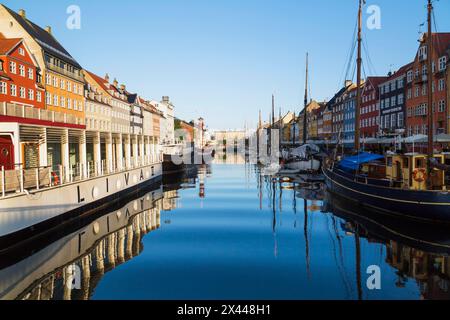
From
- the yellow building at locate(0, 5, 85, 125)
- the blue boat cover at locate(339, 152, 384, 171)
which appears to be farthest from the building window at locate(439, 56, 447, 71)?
the yellow building at locate(0, 5, 85, 125)

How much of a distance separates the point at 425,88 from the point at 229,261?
49976 mm

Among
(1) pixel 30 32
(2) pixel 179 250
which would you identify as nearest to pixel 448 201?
(2) pixel 179 250

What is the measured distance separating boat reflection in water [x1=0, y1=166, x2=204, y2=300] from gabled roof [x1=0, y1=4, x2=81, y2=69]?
42.8m

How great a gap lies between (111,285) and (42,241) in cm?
602

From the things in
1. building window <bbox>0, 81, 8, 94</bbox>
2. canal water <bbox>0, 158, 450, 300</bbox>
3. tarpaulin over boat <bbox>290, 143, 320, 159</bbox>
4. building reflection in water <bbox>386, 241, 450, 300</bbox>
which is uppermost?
building window <bbox>0, 81, 8, 94</bbox>

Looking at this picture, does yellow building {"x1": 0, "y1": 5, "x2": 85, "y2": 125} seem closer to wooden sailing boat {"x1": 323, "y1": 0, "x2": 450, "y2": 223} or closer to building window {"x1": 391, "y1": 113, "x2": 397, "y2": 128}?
wooden sailing boat {"x1": 323, "y1": 0, "x2": 450, "y2": 223}

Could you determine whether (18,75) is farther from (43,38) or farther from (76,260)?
(76,260)

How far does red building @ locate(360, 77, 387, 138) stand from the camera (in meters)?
72.2

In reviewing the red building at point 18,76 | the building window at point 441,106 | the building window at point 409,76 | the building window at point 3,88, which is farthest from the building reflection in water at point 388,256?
the building window at point 409,76

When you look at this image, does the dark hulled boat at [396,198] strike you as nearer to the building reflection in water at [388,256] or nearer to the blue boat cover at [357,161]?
the blue boat cover at [357,161]

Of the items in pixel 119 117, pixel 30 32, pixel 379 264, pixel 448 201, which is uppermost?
pixel 30 32

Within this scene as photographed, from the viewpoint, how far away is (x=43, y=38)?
187ft

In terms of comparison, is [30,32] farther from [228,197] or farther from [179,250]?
[179,250]
